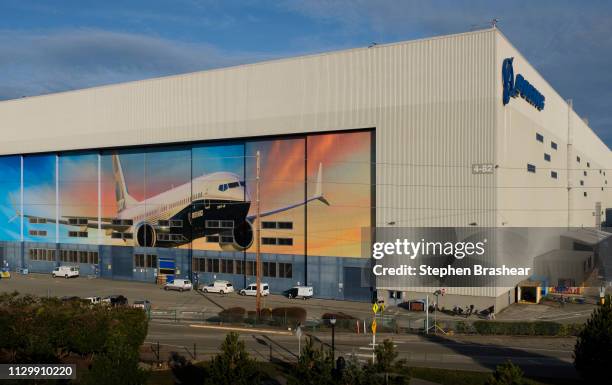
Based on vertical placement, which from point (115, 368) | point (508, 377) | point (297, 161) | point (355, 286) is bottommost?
point (355, 286)

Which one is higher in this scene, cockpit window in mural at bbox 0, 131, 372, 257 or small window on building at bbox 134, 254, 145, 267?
cockpit window in mural at bbox 0, 131, 372, 257

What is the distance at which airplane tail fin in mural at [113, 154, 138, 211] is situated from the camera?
7612cm

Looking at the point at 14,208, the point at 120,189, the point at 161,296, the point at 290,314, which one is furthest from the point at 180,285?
the point at 14,208

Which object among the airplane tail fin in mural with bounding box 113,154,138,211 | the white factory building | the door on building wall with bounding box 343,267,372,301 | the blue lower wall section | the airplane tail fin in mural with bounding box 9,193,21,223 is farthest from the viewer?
the airplane tail fin in mural with bounding box 9,193,21,223

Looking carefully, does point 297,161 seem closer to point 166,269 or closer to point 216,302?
point 216,302

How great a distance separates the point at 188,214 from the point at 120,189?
12698 millimetres

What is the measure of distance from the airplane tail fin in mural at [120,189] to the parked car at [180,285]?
14164 mm

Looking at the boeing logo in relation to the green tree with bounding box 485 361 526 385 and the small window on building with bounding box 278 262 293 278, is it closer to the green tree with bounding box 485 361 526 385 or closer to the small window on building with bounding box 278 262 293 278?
the small window on building with bounding box 278 262 293 278

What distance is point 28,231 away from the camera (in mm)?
86062

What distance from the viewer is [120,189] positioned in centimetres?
7669

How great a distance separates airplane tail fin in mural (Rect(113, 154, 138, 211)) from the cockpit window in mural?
0.46ft

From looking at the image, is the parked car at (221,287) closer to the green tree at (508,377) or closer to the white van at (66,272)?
the white van at (66,272)

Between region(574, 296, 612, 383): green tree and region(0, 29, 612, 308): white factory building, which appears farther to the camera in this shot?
region(0, 29, 612, 308): white factory building

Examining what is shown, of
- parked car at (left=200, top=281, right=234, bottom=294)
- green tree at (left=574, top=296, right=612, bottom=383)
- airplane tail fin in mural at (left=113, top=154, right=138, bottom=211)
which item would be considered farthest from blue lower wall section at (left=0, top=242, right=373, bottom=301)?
green tree at (left=574, top=296, right=612, bottom=383)
